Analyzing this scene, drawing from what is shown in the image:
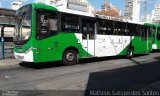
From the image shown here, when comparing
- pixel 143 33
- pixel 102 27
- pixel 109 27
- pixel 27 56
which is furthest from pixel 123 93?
pixel 143 33

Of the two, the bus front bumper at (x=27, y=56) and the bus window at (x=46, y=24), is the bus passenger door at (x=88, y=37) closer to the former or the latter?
the bus window at (x=46, y=24)

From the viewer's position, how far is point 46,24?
11.7 m

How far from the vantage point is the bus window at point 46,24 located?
1136cm

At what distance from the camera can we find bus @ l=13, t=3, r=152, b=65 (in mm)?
11297

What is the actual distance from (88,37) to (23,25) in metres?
4.04

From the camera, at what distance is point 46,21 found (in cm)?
1170

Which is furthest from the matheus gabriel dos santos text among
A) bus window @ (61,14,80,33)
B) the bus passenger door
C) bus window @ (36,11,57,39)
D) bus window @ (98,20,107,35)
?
bus window @ (98,20,107,35)

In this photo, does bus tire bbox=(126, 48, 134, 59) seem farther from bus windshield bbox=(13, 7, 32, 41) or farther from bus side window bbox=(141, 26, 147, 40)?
bus windshield bbox=(13, 7, 32, 41)

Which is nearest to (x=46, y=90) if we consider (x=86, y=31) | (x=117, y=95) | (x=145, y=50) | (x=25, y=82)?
(x=25, y=82)

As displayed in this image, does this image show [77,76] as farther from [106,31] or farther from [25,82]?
[106,31]

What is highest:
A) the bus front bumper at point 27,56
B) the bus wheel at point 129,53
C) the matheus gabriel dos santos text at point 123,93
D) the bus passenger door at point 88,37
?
the bus passenger door at point 88,37

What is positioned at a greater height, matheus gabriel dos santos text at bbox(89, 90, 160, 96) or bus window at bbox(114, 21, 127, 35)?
bus window at bbox(114, 21, 127, 35)

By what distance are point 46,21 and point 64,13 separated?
4.40 ft

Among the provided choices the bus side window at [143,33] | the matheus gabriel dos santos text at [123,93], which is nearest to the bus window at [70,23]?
the matheus gabriel dos santos text at [123,93]
